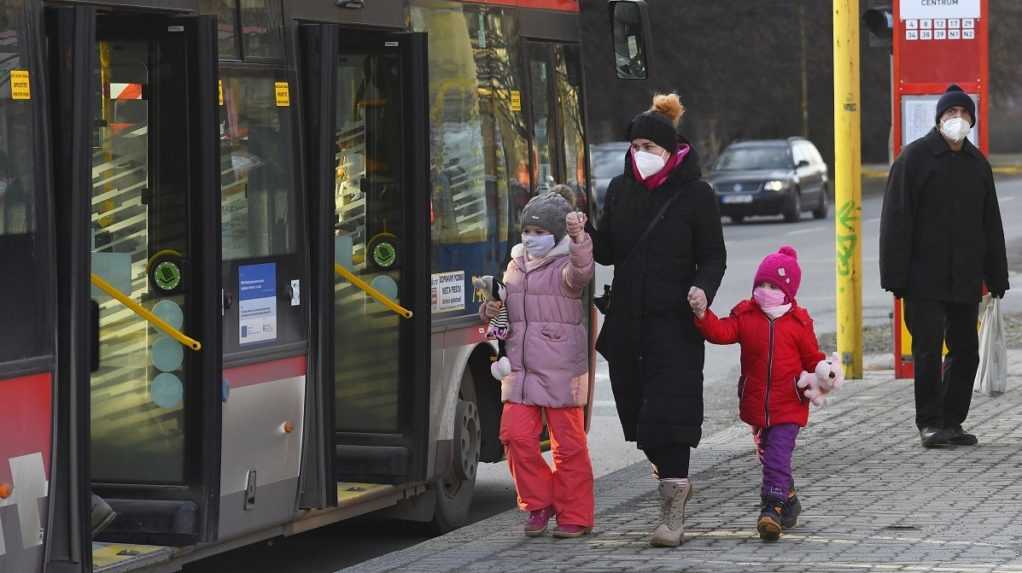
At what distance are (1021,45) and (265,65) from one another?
59196 mm

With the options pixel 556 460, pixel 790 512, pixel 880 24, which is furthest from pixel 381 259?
pixel 880 24

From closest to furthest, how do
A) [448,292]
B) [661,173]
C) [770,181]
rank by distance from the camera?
1. [661,173]
2. [448,292]
3. [770,181]

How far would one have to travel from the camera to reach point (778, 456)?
8.29m

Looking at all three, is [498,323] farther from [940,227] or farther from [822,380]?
[940,227]

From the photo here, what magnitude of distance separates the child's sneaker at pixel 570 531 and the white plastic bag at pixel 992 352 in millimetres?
5216

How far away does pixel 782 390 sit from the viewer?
8.21 meters

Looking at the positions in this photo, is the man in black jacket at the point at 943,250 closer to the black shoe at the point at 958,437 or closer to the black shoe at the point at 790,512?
the black shoe at the point at 958,437

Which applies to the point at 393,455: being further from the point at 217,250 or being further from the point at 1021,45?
the point at 1021,45

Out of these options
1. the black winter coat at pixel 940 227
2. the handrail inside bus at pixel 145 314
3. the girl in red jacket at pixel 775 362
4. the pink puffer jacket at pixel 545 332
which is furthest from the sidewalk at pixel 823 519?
the handrail inside bus at pixel 145 314

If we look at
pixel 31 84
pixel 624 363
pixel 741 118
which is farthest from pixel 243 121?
pixel 741 118

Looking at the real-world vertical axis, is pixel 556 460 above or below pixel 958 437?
above

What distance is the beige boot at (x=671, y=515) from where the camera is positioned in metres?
8.04

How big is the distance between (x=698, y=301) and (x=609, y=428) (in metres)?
5.41

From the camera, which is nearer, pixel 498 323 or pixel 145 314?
pixel 145 314
